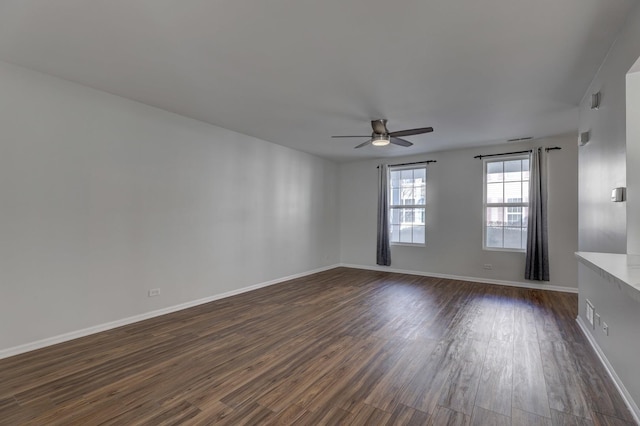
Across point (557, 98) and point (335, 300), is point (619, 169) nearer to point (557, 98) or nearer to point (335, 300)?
point (557, 98)

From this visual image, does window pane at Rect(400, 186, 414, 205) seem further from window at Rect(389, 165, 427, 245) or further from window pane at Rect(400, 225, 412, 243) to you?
window pane at Rect(400, 225, 412, 243)

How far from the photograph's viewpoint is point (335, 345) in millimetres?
3020

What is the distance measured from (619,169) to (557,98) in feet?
5.57

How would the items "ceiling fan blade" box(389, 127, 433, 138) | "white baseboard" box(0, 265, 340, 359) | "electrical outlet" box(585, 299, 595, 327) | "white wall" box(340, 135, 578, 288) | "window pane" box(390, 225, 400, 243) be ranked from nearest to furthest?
"white baseboard" box(0, 265, 340, 359) < "electrical outlet" box(585, 299, 595, 327) < "ceiling fan blade" box(389, 127, 433, 138) < "white wall" box(340, 135, 578, 288) < "window pane" box(390, 225, 400, 243)

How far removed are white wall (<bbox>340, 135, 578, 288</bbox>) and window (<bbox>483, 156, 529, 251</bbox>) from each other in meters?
0.17

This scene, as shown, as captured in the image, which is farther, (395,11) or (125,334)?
(125,334)

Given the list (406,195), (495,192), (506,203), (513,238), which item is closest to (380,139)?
(406,195)

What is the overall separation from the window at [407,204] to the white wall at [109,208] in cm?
330

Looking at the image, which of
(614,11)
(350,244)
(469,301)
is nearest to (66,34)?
(614,11)

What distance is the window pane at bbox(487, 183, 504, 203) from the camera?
19.5ft

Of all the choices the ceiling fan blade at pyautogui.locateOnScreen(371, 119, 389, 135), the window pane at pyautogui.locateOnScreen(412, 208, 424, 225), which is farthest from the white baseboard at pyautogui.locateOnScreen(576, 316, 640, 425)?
the window pane at pyautogui.locateOnScreen(412, 208, 424, 225)

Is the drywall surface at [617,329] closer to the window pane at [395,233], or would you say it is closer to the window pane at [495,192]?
the window pane at [495,192]

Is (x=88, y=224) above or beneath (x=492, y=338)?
above

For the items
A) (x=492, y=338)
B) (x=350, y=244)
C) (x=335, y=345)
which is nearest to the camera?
(x=335, y=345)
